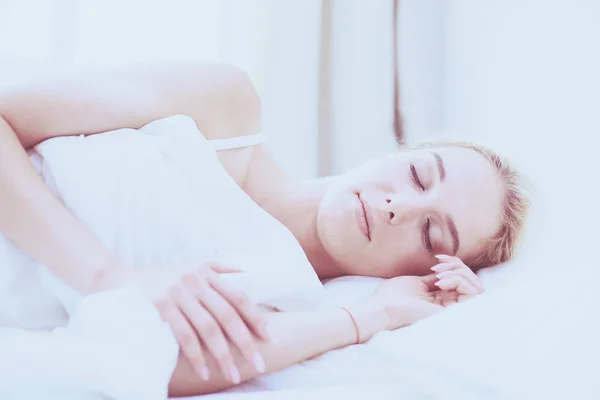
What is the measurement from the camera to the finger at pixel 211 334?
0.60 meters

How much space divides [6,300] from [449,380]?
1.76ft

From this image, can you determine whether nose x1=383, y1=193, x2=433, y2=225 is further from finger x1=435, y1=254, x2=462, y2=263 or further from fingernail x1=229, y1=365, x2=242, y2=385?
fingernail x1=229, y1=365, x2=242, y2=385

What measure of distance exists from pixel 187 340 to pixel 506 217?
2.55 ft

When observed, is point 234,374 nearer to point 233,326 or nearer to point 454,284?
point 233,326

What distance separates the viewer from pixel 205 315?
24.4 inches

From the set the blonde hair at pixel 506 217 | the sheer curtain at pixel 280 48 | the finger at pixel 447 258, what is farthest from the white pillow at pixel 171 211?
the sheer curtain at pixel 280 48

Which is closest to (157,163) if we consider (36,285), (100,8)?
(36,285)

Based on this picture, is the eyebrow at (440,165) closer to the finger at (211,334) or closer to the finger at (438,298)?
the finger at (438,298)

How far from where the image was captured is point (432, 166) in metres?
1.11

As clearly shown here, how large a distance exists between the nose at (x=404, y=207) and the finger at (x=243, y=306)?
436 millimetres

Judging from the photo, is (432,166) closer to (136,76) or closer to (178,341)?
(136,76)

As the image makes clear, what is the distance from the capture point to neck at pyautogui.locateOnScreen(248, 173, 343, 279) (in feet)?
3.86

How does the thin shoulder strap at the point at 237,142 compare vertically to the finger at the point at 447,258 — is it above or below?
above

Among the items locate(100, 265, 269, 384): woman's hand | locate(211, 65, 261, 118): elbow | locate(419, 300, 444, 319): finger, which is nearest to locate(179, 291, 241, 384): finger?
locate(100, 265, 269, 384): woman's hand
